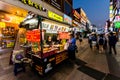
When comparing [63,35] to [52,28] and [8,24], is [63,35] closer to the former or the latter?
[52,28]

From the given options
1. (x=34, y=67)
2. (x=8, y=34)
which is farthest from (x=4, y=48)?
(x=34, y=67)

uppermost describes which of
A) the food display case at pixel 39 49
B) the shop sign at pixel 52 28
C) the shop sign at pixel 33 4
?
the shop sign at pixel 33 4

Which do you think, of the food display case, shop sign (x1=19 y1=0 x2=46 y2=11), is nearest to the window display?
the food display case

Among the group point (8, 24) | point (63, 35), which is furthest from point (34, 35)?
point (8, 24)

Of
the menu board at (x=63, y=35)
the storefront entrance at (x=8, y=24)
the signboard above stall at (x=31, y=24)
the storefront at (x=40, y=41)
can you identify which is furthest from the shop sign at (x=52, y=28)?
the storefront entrance at (x=8, y=24)

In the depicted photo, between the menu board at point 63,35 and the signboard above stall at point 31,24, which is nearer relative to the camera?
the signboard above stall at point 31,24

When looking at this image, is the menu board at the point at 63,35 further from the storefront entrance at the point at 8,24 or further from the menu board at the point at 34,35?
the storefront entrance at the point at 8,24

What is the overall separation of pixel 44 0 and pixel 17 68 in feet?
31.6

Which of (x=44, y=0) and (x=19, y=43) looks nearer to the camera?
(x=19, y=43)

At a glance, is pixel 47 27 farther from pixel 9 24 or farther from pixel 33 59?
pixel 9 24

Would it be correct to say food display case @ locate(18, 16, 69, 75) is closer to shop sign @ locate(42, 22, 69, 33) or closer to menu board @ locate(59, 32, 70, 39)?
shop sign @ locate(42, 22, 69, 33)

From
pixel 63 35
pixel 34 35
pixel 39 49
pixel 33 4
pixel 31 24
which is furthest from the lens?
pixel 33 4

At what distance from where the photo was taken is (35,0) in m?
11.0

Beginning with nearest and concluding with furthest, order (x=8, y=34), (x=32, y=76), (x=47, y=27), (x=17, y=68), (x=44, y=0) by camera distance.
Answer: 1. (x=32, y=76)
2. (x=17, y=68)
3. (x=47, y=27)
4. (x=8, y=34)
5. (x=44, y=0)
